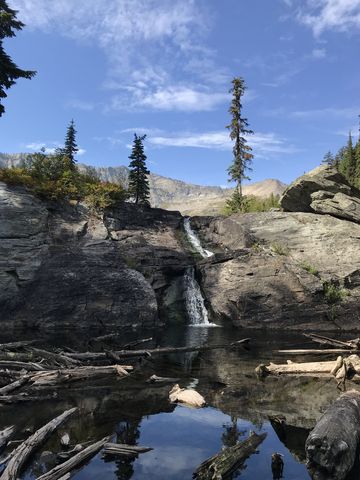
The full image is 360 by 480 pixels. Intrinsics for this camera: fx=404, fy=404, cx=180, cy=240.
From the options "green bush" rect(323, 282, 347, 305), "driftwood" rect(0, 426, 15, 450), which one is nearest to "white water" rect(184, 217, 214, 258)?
"green bush" rect(323, 282, 347, 305)

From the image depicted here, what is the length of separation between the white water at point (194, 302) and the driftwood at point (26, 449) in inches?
835

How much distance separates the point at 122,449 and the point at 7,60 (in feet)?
88.2

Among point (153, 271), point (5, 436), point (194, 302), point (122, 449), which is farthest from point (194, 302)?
point (5, 436)

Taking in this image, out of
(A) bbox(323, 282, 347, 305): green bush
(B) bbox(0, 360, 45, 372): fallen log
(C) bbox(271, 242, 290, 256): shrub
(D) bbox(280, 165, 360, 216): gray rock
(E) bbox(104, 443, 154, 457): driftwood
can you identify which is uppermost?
(D) bbox(280, 165, 360, 216): gray rock

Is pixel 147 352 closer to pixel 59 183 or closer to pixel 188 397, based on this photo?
pixel 188 397

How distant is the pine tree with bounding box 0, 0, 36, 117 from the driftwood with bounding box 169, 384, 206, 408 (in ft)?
79.8

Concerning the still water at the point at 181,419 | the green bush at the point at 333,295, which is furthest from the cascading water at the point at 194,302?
the still water at the point at 181,419

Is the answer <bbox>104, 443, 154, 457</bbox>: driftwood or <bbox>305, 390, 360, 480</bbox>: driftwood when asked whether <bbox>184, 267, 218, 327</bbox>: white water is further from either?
<bbox>305, 390, 360, 480</bbox>: driftwood

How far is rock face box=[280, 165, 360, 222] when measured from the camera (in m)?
36.0

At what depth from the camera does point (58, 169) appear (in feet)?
118

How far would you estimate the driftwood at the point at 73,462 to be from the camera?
690 centimetres

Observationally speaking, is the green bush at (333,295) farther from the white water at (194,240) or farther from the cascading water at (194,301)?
the white water at (194,240)

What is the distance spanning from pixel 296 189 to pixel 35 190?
23379 mm

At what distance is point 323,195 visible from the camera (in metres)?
37.4
